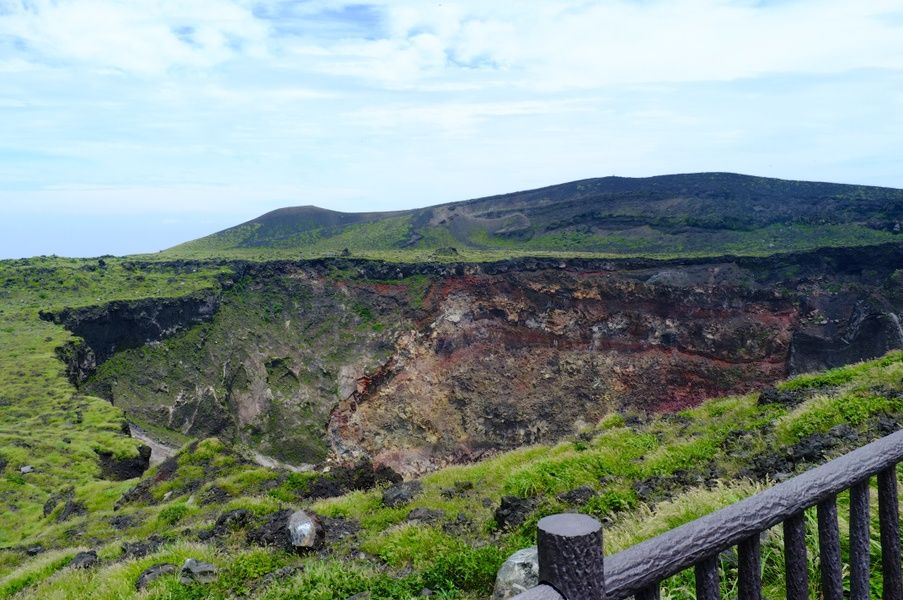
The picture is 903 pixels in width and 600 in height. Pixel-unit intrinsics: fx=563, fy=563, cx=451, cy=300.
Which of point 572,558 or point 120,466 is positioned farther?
point 120,466

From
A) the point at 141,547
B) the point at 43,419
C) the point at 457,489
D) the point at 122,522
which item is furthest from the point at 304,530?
the point at 43,419

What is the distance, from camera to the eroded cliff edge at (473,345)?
43.1 m

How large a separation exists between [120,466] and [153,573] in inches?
833

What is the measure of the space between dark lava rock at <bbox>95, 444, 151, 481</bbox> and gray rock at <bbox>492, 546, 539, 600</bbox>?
2506cm

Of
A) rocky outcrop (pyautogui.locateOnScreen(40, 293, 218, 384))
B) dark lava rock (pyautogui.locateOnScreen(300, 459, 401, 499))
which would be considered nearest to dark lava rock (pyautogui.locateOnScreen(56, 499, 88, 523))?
dark lava rock (pyautogui.locateOnScreen(300, 459, 401, 499))

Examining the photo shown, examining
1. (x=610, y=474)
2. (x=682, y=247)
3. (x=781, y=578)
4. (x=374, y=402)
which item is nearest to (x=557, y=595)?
(x=781, y=578)

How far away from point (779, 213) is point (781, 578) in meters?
86.2

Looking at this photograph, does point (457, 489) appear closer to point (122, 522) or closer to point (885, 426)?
point (885, 426)

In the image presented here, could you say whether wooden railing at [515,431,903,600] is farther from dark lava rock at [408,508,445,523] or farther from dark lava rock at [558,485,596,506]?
dark lava rock at [408,508,445,523]

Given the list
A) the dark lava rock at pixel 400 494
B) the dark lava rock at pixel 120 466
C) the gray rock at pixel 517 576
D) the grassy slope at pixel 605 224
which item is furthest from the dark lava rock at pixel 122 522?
the grassy slope at pixel 605 224

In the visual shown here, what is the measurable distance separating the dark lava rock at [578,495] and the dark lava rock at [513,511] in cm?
59

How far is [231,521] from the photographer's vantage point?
12164 mm

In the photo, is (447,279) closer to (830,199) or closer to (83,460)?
(83,460)

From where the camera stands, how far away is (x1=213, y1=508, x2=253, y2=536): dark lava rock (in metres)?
12.0
